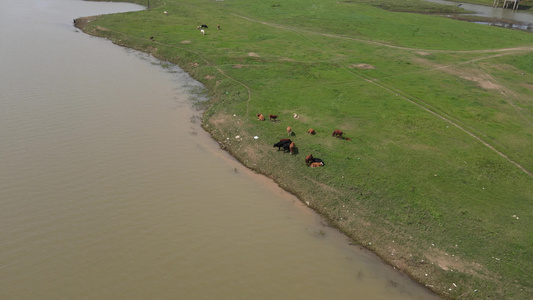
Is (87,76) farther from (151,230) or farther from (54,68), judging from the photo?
(151,230)

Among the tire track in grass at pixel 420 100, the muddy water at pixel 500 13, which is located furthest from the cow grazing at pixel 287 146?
the muddy water at pixel 500 13

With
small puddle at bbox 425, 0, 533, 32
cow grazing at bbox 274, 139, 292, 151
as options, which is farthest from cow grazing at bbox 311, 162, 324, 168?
small puddle at bbox 425, 0, 533, 32

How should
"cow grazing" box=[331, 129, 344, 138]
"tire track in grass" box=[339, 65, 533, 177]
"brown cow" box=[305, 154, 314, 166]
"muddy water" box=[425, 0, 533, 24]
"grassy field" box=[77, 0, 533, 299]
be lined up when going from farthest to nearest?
"muddy water" box=[425, 0, 533, 24], "cow grazing" box=[331, 129, 344, 138], "tire track in grass" box=[339, 65, 533, 177], "brown cow" box=[305, 154, 314, 166], "grassy field" box=[77, 0, 533, 299]

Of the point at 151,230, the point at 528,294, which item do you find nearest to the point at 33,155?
the point at 151,230

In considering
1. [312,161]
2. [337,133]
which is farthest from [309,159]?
[337,133]

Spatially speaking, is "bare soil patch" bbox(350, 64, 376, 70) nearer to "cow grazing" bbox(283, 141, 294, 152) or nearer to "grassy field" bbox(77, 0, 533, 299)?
"grassy field" bbox(77, 0, 533, 299)

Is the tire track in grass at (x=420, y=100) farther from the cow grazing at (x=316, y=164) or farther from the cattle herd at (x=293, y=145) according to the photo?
the cow grazing at (x=316, y=164)
